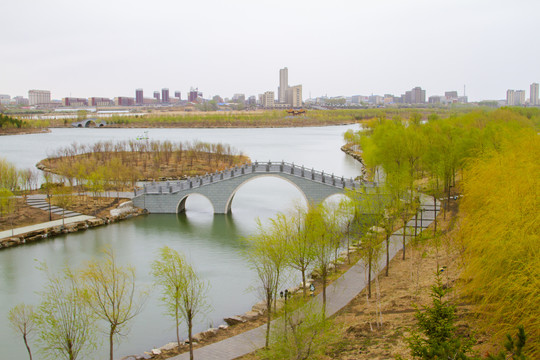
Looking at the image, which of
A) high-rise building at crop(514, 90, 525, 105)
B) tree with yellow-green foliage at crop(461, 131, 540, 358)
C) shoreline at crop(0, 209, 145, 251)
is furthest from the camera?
high-rise building at crop(514, 90, 525, 105)

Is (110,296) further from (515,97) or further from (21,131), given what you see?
(515,97)

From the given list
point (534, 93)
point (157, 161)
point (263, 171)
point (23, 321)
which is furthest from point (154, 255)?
point (534, 93)

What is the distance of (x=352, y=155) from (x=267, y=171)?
29.5m

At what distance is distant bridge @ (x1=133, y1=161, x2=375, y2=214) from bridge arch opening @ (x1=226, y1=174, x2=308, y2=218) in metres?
0.21

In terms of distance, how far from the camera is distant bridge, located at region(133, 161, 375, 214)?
80.5 feet

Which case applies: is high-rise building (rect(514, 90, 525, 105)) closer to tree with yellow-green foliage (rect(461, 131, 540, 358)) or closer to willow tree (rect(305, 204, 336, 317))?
willow tree (rect(305, 204, 336, 317))

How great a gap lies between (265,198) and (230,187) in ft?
17.3

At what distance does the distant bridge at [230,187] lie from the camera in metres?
24.5

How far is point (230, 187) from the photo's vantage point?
25625 mm

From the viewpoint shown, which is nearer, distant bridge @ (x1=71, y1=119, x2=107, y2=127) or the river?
the river

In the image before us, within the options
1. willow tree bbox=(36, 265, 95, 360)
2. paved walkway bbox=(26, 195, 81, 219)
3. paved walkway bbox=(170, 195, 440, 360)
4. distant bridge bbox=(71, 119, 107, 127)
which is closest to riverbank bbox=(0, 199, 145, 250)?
paved walkway bbox=(26, 195, 81, 219)

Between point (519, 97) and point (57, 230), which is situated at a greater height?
point (519, 97)

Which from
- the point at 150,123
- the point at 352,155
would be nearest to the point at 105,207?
the point at 352,155

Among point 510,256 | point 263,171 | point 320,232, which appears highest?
point 510,256
